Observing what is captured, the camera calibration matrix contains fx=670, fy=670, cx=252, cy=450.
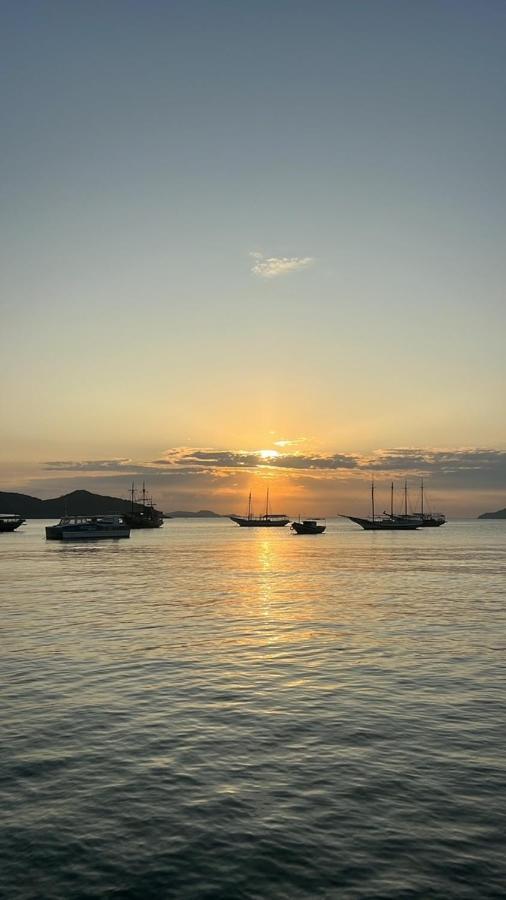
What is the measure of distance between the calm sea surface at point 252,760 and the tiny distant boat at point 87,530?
14081 cm

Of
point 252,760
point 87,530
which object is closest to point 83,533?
point 87,530

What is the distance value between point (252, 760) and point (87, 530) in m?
170

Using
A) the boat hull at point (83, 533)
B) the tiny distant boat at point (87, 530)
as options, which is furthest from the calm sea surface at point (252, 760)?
the tiny distant boat at point (87, 530)

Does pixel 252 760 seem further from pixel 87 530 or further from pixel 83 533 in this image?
pixel 87 530

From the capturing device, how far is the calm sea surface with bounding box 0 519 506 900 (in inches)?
454

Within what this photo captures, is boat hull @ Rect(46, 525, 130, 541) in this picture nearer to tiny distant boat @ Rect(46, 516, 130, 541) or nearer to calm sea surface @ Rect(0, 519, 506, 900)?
tiny distant boat @ Rect(46, 516, 130, 541)

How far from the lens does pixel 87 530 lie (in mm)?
180375

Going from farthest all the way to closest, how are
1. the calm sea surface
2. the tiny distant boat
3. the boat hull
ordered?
the tiny distant boat, the boat hull, the calm sea surface

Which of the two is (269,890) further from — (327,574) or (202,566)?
(202,566)

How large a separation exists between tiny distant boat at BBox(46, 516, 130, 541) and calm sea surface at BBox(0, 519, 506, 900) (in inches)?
5544

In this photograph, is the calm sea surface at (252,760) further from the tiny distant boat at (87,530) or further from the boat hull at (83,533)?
the tiny distant boat at (87,530)

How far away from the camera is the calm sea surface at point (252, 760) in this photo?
37.8 ft

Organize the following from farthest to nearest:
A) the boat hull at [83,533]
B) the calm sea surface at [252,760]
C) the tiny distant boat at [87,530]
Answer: the tiny distant boat at [87,530] < the boat hull at [83,533] < the calm sea surface at [252,760]

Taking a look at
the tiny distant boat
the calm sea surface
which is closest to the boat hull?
the tiny distant boat
